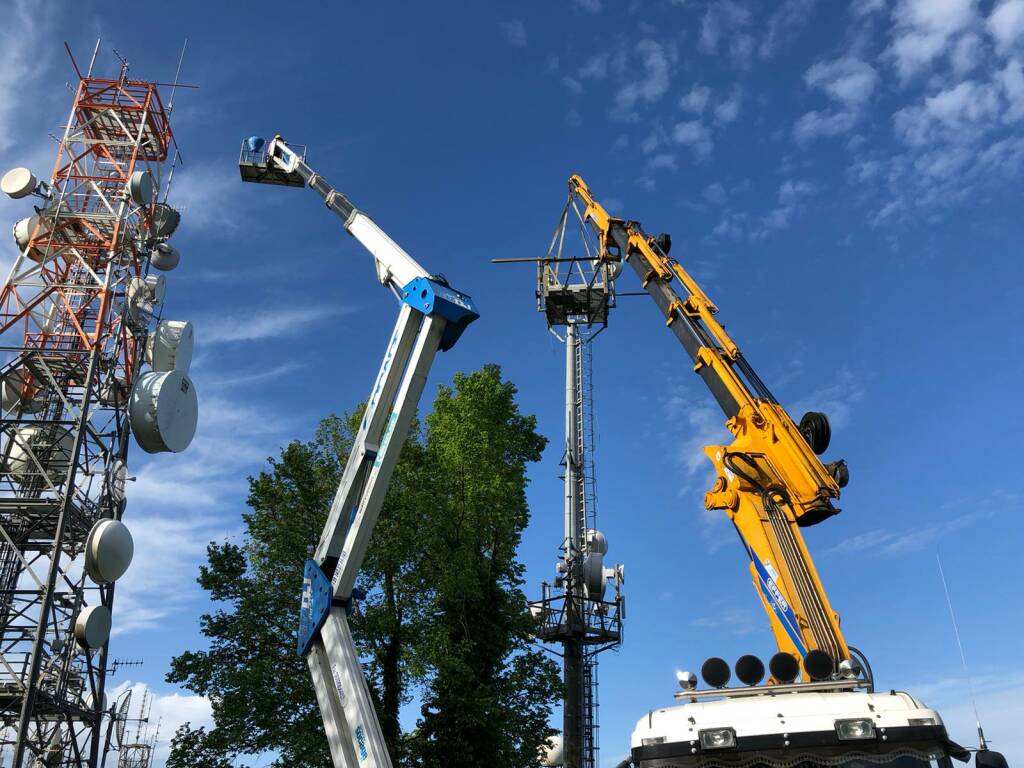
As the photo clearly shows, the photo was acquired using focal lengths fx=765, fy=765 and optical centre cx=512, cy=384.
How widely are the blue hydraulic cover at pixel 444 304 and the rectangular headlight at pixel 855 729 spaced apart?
818cm

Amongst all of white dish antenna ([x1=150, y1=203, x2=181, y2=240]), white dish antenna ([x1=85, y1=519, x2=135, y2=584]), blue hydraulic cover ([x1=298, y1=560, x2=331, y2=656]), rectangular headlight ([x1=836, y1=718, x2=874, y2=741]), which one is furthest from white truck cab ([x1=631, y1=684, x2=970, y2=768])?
white dish antenna ([x1=150, y1=203, x2=181, y2=240])

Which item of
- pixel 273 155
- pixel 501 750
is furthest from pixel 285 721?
pixel 273 155

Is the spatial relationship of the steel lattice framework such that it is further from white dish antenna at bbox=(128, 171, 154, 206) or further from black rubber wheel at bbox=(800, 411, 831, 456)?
black rubber wheel at bbox=(800, 411, 831, 456)

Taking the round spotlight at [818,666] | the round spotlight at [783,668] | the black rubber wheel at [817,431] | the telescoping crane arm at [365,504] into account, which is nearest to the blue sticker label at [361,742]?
the telescoping crane arm at [365,504]

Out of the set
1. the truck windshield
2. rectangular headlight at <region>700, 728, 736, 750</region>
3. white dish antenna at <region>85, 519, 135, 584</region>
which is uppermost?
white dish antenna at <region>85, 519, 135, 584</region>

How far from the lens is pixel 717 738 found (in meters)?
7.85

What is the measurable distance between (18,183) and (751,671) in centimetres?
2698

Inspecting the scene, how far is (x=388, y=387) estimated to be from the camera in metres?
13.5

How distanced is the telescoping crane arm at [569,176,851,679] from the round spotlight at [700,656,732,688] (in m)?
4.09

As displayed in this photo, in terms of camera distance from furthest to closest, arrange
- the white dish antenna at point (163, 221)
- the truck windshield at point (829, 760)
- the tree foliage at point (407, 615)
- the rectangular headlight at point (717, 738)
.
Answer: the white dish antenna at point (163, 221) → the tree foliage at point (407, 615) → the rectangular headlight at point (717, 738) → the truck windshield at point (829, 760)

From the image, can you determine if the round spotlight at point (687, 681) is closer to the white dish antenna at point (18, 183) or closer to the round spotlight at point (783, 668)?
the round spotlight at point (783, 668)

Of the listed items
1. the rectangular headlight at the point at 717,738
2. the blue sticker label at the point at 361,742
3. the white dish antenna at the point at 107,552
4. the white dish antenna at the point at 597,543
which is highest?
the white dish antenna at the point at 597,543

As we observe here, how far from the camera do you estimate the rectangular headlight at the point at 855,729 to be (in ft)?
24.5

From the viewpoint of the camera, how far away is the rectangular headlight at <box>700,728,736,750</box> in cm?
777
